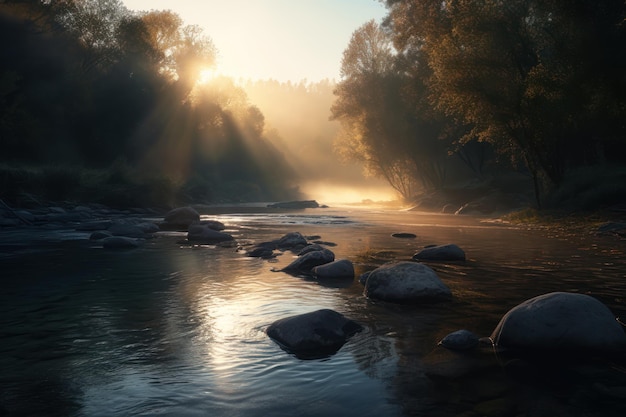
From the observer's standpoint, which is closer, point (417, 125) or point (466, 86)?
point (466, 86)

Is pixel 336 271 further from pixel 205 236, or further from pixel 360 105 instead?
pixel 360 105

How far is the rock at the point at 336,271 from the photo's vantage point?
10.1 meters

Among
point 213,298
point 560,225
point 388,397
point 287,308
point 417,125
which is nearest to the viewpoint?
point 388,397

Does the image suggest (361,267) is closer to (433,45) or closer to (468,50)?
(468,50)

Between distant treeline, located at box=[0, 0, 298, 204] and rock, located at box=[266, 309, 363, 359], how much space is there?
27.2m

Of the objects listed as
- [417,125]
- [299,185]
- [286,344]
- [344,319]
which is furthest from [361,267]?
[299,185]

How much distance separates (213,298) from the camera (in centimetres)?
825

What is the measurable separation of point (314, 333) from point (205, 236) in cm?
1248

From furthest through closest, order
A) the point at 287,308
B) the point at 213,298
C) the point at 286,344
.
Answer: the point at 213,298
the point at 287,308
the point at 286,344

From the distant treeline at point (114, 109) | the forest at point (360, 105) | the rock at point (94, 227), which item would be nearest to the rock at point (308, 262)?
the rock at point (94, 227)

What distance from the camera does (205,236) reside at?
17.7 meters

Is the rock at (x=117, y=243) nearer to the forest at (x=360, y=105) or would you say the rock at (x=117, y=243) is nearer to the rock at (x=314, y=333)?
the rock at (x=314, y=333)

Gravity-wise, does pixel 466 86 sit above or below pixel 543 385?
above

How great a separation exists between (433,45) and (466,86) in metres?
4.32
